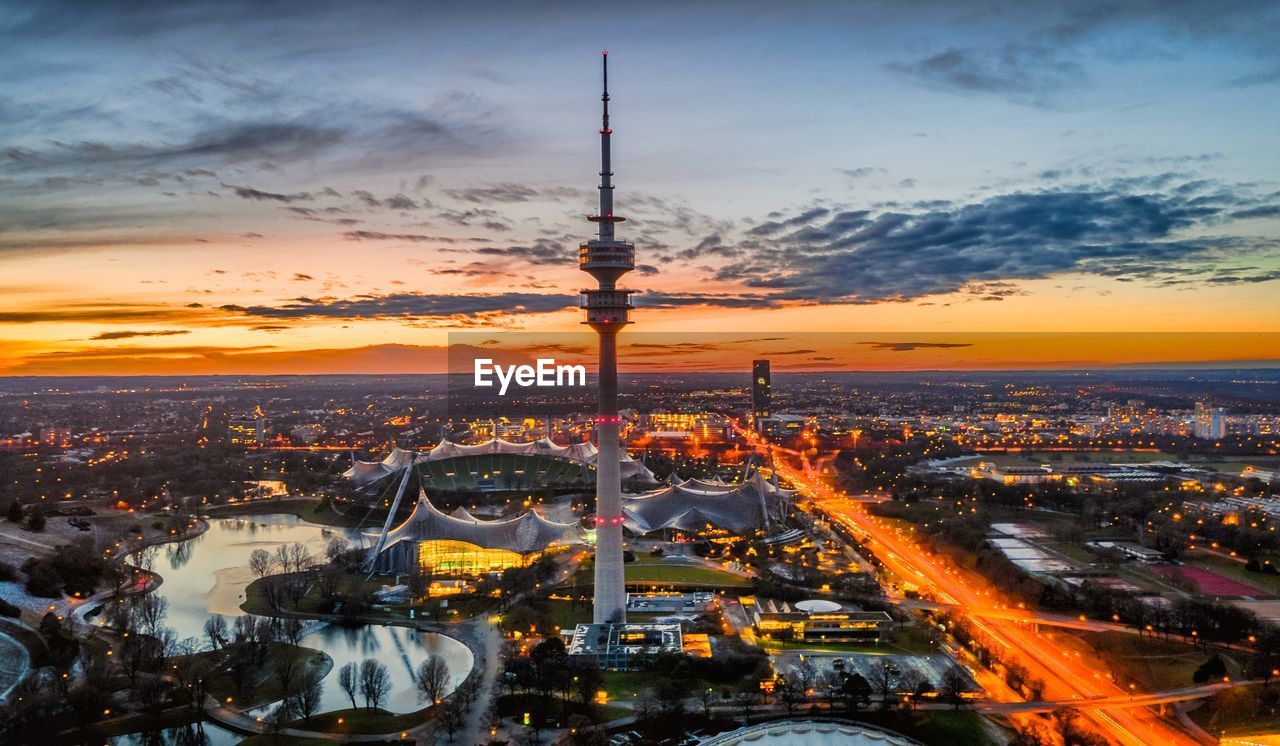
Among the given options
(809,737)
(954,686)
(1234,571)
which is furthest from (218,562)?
(1234,571)

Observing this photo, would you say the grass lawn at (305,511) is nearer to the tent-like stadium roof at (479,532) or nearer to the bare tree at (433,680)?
the tent-like stadium roof at (479,532)

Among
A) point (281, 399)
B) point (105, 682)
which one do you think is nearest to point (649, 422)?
point (105, 682)

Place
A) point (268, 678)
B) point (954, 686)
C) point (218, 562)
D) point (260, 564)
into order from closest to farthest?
point (954, 686)
point (268, 678)
point (260, 564)
point (218, 562)

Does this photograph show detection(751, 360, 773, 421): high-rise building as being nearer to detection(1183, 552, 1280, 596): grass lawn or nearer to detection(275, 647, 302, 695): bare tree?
detection(1183, 552, 1280, 596): grass lawn

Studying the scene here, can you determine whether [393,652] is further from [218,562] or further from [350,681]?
[218,562]

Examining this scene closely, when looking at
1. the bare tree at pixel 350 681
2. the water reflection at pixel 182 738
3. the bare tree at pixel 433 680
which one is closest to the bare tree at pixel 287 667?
the bare tree at pixel 350 681

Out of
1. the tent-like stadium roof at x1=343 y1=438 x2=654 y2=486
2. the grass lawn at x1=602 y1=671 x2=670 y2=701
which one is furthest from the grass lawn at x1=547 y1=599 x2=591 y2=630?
the tent-like stadium roof at x1=343 y1=438 x2=654 y2=486
